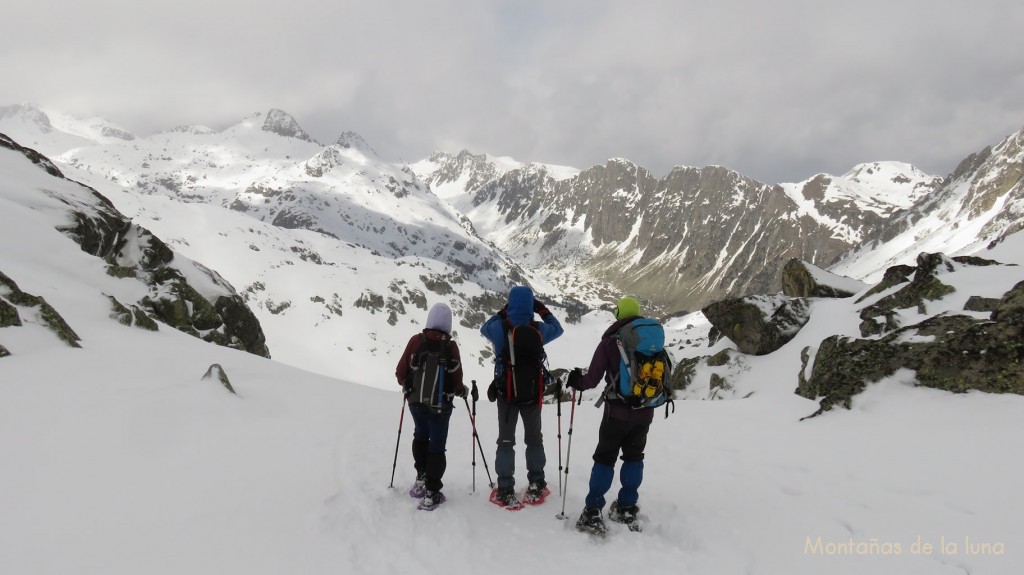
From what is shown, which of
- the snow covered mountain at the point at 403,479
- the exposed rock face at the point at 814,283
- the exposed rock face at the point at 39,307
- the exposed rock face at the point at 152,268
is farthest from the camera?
the exposed rock face at the point at 152,268

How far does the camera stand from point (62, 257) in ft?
66.3

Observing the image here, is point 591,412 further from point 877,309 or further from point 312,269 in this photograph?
point 312,269

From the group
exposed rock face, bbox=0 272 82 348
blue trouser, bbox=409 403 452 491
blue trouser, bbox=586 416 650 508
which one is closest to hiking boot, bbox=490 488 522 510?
blue trouser, bbox=409 403 452 491

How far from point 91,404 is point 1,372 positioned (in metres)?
2.30

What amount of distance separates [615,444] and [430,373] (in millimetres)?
2960

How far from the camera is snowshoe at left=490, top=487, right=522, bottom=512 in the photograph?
7.38 m

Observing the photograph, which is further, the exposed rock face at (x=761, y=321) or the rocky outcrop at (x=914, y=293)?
the exposed rock face at (x=761, y=321)

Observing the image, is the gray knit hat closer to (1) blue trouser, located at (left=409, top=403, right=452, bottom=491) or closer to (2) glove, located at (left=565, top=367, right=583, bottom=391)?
(1) blue trouser, located at (left=409, top=403, right=452, bottom=491)

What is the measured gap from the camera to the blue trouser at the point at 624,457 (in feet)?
21.6

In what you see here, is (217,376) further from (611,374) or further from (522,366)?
(611,374)

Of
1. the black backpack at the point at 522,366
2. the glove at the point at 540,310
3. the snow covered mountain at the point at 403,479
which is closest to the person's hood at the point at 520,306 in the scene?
the black backpack at the point at 522,366

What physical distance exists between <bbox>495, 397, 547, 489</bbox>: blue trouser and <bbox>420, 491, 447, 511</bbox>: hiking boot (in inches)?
38.9

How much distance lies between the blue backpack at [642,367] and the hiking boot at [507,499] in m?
2.44

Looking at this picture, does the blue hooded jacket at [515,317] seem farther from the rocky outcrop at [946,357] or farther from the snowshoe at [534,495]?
the rocky outcrop at [946,357]
